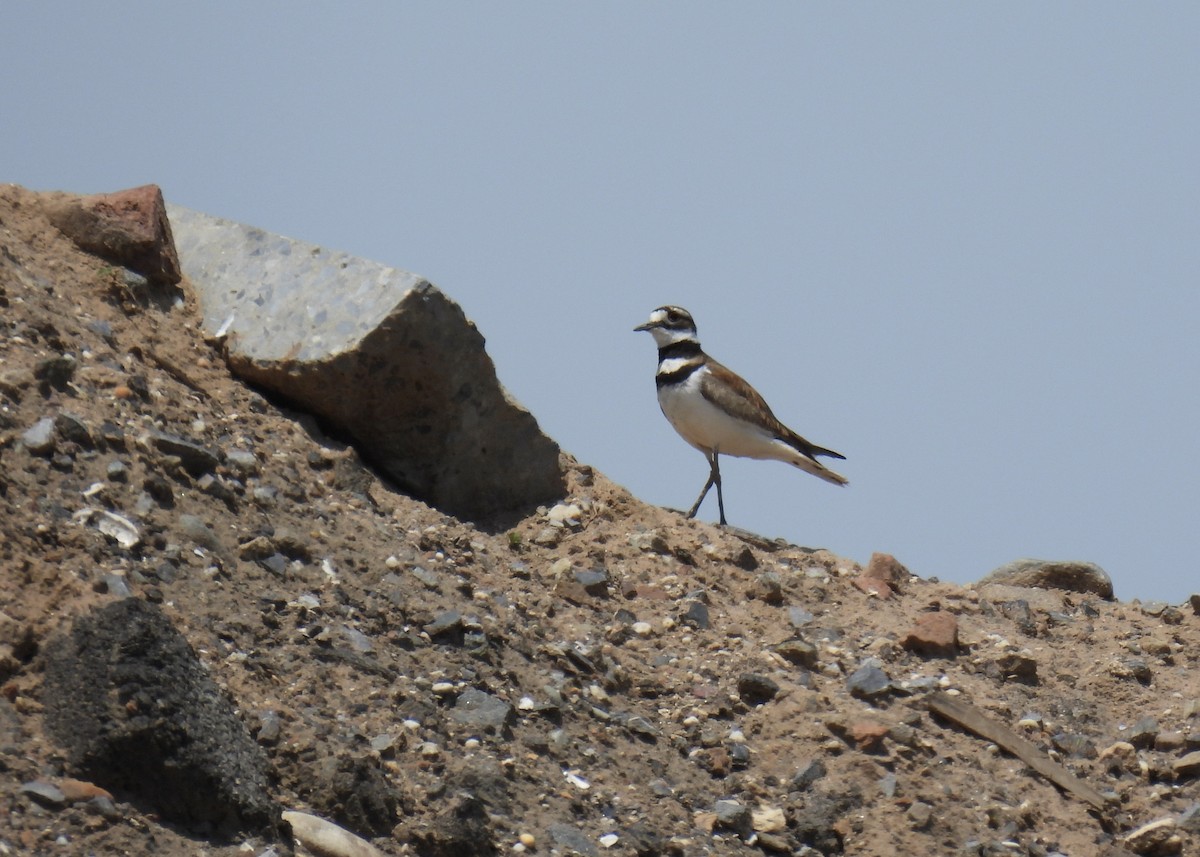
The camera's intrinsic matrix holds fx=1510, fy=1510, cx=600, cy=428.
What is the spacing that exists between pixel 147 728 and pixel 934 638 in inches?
184

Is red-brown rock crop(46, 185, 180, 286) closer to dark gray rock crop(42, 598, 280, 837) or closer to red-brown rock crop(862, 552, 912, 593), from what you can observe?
dark gray rock crop(42, 598, 280, 837)

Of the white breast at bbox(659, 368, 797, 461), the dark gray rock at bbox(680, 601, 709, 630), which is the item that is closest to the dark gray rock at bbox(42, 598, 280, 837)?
the dark gray rock at bbox(680, 601, 709, 630)

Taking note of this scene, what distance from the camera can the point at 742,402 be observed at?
13039 millimetres

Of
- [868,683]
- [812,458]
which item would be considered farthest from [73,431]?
[812,458]

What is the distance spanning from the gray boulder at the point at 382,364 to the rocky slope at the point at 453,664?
223 mm

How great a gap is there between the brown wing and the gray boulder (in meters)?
3.60

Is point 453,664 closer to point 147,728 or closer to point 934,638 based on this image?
point 147,728

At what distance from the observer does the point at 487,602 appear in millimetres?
7676

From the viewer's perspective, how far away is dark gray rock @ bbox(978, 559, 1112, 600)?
33.2ft

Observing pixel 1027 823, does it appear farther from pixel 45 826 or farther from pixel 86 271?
pixel 86 271

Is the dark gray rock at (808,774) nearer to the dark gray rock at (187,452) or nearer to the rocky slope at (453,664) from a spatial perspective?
the rocky slope at (453,664)

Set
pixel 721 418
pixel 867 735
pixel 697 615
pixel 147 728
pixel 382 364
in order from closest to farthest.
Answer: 1. pixel 147 728
2. pixel 867 735
3. pixel 697 615
4. pixel 382 364
5. pixel 721 418

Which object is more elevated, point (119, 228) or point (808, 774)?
point (119, 228)

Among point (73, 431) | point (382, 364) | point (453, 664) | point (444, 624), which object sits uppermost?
point (382, 364)
